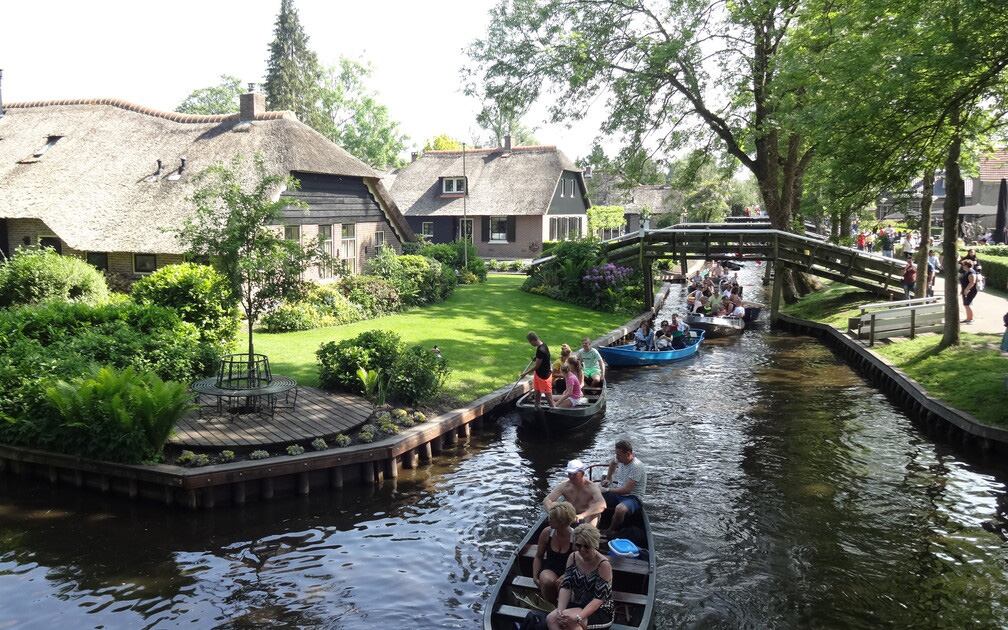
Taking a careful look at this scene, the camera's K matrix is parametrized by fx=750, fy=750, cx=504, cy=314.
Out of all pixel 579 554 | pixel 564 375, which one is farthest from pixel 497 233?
pixel 579 554

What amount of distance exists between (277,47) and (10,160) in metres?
38.3

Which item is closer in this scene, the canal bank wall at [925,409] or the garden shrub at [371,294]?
the canal bank wall at [925,409]

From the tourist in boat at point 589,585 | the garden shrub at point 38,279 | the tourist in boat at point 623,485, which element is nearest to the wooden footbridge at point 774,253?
the tourist in boat at point 623,485

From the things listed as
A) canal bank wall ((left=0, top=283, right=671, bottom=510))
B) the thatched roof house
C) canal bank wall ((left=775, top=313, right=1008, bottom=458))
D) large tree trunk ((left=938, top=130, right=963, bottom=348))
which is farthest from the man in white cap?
the thatched roof house

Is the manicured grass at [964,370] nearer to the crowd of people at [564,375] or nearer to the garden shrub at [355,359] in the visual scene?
the crowd of people at [564,375]

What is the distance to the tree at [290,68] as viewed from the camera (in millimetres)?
61688

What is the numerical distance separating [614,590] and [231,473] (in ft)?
20.8

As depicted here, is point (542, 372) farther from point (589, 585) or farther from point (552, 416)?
point (589, 585)

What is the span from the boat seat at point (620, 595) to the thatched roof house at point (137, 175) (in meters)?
15.3

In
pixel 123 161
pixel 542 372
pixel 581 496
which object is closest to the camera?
pixel 581 496

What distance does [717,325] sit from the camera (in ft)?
90.0

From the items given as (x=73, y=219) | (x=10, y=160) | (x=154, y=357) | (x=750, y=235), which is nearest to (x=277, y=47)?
(x=10, y=160)

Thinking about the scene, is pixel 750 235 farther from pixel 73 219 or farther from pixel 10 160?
pixel 10 160

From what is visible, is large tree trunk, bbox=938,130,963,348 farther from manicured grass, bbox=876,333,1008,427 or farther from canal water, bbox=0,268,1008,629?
canal water, bbox=0,268,1008,629
